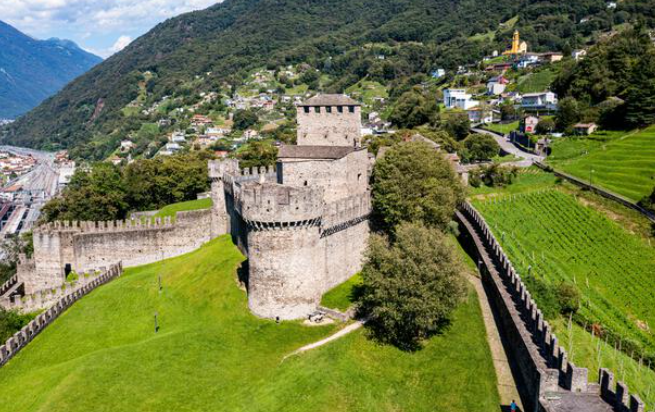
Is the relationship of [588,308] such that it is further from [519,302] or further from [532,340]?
[532,340]

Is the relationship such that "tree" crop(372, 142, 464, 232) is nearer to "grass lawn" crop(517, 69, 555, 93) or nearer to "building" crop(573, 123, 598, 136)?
"building" crop(573, 123, 598, 136)

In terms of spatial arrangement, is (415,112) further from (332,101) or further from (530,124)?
(332,101)

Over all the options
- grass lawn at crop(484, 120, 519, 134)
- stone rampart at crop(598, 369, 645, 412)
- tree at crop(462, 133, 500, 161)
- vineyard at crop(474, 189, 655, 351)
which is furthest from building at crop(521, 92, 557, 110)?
stone rampart at crop(598, 369, 645, 412)

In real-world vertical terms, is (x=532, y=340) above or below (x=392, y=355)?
above

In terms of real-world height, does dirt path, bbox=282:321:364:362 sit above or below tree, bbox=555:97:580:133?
below

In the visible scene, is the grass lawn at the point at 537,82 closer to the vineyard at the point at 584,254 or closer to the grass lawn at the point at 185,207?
the vineyard at the point at 584,254

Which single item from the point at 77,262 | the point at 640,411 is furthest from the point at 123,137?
the point at 640,411

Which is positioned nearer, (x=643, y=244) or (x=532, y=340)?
(x=532, y=340)
